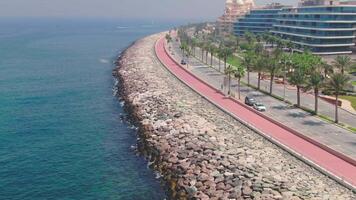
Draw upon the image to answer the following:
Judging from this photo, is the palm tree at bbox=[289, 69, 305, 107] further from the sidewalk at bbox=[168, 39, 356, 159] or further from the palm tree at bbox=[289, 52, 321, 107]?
the sidewalk at bbox=[168, 39, 356, 159]

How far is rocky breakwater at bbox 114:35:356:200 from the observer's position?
4506 centimetres

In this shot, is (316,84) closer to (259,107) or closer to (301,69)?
(259,107)

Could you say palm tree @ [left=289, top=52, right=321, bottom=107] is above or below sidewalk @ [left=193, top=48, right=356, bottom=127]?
above

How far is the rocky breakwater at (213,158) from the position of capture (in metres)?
45.1

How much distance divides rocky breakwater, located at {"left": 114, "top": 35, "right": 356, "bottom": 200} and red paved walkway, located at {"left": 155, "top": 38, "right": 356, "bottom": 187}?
1664 mm

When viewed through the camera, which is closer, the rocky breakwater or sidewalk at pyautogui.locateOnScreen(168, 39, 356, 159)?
the rocky breakwater

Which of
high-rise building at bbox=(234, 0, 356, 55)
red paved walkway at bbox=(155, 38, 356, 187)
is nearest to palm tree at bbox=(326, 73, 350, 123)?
red paved walkway at bbox=(155, 38, 356, 187)

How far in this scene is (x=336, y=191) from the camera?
143 feet

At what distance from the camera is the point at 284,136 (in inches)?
2341

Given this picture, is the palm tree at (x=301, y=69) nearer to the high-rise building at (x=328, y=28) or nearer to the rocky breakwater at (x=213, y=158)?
the rocky breakwater at (x=213, y=158)

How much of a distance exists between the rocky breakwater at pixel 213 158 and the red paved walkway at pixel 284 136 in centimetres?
166

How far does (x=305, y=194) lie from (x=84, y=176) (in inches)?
1017

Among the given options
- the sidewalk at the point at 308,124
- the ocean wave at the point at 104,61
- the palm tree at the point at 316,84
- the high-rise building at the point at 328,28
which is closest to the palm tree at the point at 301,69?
the palm tree at the point at 316,84

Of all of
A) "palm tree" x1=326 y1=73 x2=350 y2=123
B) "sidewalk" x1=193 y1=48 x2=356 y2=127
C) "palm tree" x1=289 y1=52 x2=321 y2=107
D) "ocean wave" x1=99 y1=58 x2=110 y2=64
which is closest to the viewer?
"palm tree" x1=326 y1=73 x2=350 y2=123
